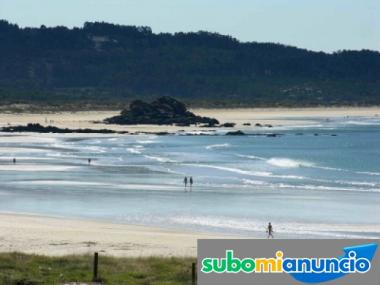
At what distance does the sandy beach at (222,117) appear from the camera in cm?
10894

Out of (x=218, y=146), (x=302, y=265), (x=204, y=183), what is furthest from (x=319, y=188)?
(x=302, y=265)

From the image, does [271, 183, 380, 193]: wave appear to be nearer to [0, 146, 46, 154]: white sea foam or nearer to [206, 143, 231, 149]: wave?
[0, 146, 46, 154]: white sea foam

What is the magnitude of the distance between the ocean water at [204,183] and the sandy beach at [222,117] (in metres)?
19.2

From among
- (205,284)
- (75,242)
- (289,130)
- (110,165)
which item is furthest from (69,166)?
(289,130)

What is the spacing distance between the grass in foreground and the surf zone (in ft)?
18.5

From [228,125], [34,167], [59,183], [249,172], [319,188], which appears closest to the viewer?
[319,188]

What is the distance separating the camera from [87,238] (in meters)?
31.0

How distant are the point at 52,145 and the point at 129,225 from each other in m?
44.4

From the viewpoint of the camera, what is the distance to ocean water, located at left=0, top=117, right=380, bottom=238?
3697cm

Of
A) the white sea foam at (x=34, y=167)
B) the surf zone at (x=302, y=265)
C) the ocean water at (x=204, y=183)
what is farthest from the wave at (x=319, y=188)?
the surf zone at (x=302, y=265)

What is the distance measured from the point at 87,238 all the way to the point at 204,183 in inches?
775

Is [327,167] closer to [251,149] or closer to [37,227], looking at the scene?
[251,149]

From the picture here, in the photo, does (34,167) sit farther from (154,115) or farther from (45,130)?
(154,115)

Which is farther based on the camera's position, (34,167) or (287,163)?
(287,163)
